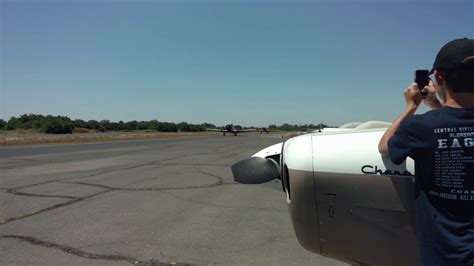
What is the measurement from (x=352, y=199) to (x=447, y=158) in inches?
26.9

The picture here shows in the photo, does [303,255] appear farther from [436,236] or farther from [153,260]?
[436,236]

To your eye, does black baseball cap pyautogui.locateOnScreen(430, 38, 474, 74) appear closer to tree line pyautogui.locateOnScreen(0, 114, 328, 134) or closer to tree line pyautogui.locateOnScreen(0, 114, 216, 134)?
tree line pyautogui.locateOnScreen(0, 114, 328, 134)

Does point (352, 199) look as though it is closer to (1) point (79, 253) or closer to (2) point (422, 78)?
(2) point (422, 78)

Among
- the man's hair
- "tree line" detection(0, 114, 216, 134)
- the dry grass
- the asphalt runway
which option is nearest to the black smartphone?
the man's hair

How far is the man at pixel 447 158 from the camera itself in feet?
6.13

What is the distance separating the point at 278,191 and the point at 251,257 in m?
4.41

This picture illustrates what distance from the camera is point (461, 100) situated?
1.95 meters

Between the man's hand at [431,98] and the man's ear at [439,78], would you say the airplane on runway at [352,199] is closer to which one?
the man's hand at [431,98]

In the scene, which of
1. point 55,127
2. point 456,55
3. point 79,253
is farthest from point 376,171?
point 55,127

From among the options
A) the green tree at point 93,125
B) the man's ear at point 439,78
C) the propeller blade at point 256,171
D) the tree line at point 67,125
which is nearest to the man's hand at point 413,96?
the man's ear at point 439,78

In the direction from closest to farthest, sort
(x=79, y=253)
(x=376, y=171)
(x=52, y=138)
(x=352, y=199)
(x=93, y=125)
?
(x=376, y=171) → (x=352, y=199) → (x=79, y=253) → (x=52, y=138) → (x=93, y=125)

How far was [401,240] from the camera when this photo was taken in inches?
92.7

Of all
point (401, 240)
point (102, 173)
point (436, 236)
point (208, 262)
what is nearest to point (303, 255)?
point (208, 262)

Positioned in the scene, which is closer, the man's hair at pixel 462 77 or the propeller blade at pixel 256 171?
the man's hair at pixel 462 77
